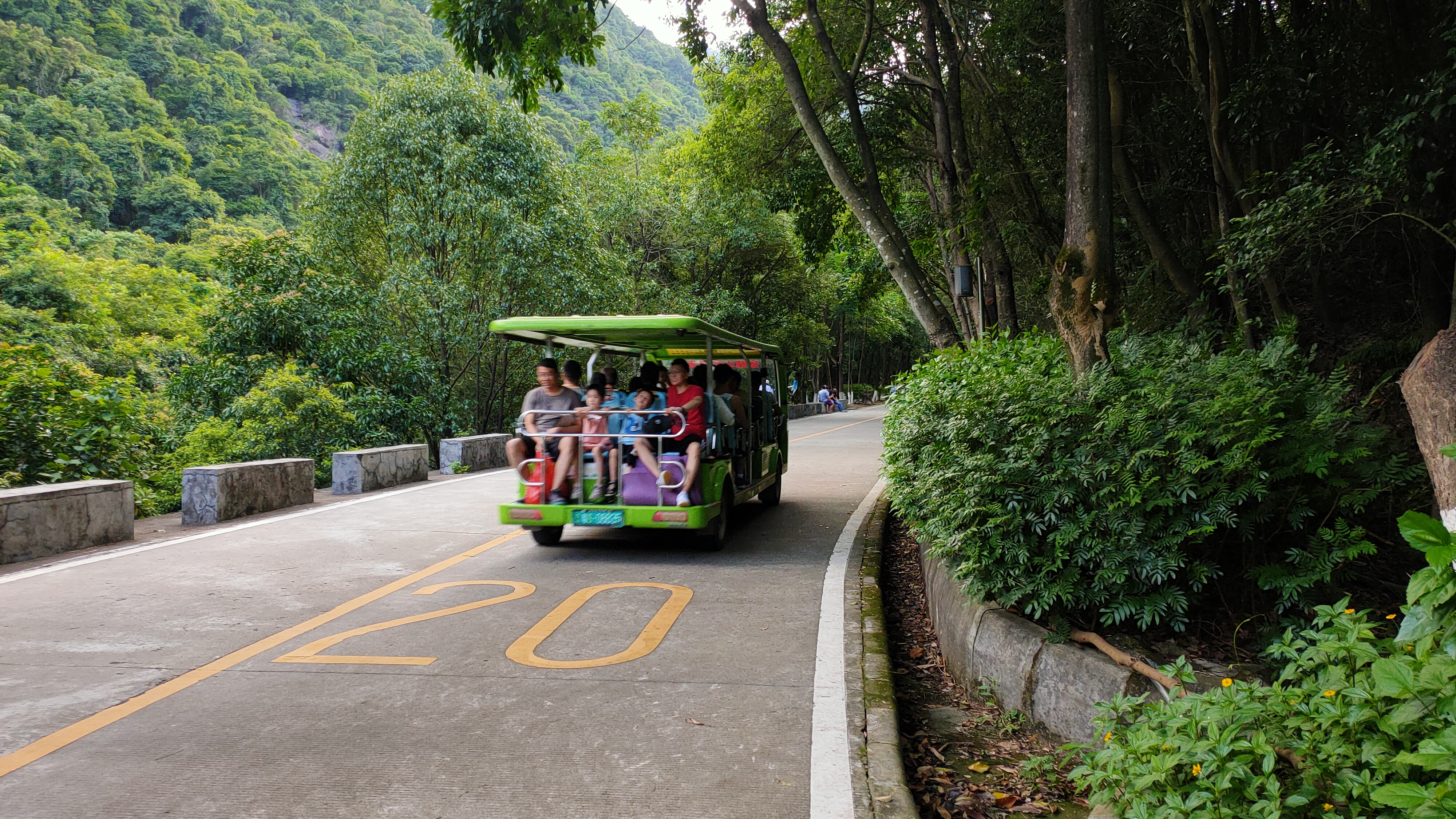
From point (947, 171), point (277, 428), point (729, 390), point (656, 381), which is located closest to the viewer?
point (729, 390)

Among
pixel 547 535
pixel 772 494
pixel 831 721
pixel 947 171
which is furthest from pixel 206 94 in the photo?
pixel 831 721

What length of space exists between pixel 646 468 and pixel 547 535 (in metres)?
1.27

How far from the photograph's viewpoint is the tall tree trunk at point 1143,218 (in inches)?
372

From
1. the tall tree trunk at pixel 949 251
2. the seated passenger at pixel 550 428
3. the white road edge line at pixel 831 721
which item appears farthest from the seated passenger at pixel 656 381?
the tall tree trunk at pixel 949 251

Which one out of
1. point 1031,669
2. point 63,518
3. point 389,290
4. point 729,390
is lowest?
point 1031,669

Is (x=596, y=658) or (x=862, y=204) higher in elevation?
(x=862, y=204)

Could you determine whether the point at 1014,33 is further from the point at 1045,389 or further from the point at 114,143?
the point at 114,143

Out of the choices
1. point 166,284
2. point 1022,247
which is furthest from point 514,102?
point 166,284

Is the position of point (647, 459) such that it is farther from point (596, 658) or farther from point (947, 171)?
point (947, 171)

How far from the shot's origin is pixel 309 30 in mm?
89562

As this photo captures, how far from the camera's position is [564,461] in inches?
310

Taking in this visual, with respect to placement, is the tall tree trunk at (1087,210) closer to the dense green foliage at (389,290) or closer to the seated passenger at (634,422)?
the seated passenger at (634,422)

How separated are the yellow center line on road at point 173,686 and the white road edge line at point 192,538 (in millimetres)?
2937

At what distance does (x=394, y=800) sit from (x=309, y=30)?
10424cm
